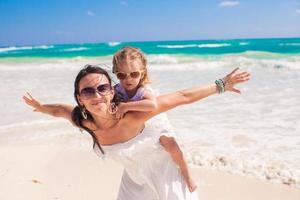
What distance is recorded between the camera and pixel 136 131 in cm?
243

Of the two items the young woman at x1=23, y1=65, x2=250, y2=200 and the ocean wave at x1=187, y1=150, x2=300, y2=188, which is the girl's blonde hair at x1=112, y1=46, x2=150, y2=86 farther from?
the ocean wave at x1=187, y1=150, x2=300, y2=188

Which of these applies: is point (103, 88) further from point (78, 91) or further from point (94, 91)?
point (78, 91)

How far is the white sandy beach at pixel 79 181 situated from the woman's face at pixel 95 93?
1731 mm

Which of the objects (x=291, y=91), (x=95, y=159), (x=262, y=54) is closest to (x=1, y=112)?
(x=95, y=159)

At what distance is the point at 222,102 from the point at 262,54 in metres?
22.2

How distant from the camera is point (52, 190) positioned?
4.73 meters

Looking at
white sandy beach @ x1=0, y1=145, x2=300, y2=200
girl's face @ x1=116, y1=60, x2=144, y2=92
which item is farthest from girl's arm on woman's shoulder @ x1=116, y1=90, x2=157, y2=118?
white sandy beach @ x1=0, y1=145, x2=300, y2=200

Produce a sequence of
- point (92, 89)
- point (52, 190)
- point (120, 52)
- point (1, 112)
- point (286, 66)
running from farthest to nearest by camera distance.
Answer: point (286, 66)
point (1, 112)
point (52, 190)
point (120, 52)
point (92, 89)

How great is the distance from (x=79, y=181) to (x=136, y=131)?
2771 millimetres

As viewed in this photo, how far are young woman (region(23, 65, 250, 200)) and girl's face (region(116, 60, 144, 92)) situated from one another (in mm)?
518

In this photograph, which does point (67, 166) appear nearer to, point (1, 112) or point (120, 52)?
point (120, 52)

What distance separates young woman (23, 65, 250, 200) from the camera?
2420 millimetres

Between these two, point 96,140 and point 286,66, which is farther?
point 286,66

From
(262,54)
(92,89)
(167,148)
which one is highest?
(92,89)
